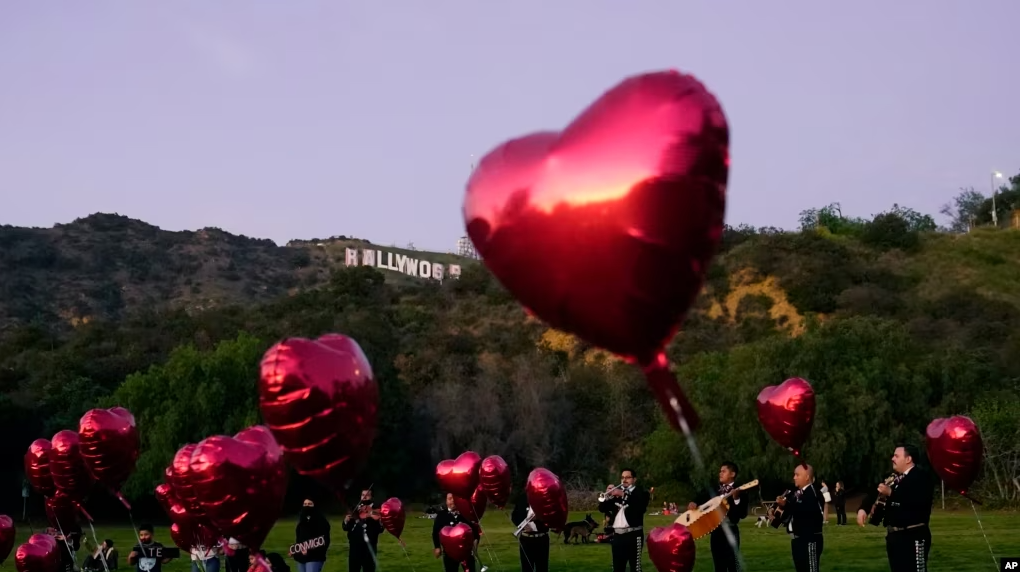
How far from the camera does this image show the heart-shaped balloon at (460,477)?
13.1m

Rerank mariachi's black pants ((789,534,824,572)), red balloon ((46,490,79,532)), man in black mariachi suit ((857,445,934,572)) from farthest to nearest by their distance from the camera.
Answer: red balloon ((46,490,79,532)) → mariachi's black pants ((789,534,824,572)) → man in black mariachi suit ((857,445,934,572))

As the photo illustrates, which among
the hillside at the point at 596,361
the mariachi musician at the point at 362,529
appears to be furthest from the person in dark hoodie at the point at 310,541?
the hillside at the point at 596,361

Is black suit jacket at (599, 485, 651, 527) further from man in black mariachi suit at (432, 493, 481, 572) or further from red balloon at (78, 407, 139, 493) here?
red balloon at (78, 407, 139, 493)

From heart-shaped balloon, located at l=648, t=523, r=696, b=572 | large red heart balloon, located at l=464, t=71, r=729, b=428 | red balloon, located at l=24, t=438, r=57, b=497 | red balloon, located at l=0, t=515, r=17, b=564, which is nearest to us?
large red heart balloon, located at l=464, t=71, r=729, b=428

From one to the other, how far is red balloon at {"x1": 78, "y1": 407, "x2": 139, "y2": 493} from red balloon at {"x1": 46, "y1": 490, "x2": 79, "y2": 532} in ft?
2.73

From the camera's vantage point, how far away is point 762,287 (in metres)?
62.6

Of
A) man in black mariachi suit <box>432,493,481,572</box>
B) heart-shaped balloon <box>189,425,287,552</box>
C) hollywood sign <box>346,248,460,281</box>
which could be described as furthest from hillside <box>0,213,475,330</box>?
heart-shaped balloon <box>189,425,287,552</box>

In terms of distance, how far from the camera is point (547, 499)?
453 inches

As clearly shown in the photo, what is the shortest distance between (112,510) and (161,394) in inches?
171

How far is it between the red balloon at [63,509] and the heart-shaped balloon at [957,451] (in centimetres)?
965

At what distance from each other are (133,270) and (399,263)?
28.3 meters

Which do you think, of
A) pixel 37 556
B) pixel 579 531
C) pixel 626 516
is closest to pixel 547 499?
pixel 626 516

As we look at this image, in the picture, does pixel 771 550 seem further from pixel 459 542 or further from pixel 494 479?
pixel 459 542

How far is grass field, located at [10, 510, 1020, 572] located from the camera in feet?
53.3
